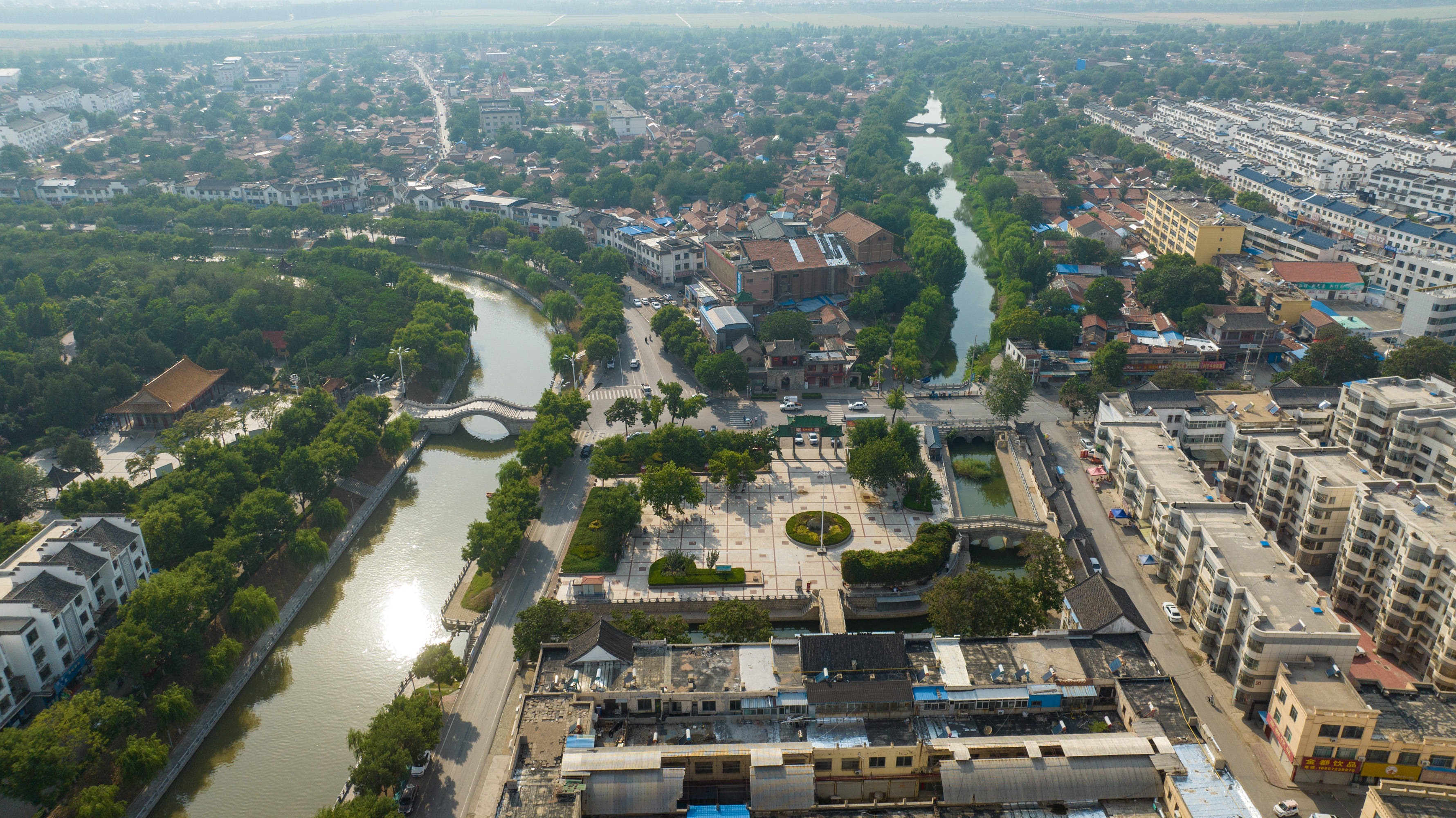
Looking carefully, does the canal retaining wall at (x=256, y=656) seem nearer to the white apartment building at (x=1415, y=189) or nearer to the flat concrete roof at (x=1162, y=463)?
the flat concrete roof at (x=1162, y=463)

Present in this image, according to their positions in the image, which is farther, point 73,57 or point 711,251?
point 73,57

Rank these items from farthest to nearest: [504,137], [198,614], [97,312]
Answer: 1. [504,137]
2. [97,312]
3. [198,614]

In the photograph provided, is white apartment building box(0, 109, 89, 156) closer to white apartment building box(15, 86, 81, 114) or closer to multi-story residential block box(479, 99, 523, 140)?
white apartment building box(15, 86, 81, 114)

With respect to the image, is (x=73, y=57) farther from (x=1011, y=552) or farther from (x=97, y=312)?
(x=1011, y=552)

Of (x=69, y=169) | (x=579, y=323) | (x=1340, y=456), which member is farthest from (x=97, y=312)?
(x=1340, y=456)

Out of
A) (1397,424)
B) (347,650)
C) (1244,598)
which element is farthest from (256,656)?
(1397,424)

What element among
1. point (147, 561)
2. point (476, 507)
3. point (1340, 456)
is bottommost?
point (476, 507)

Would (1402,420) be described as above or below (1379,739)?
above
